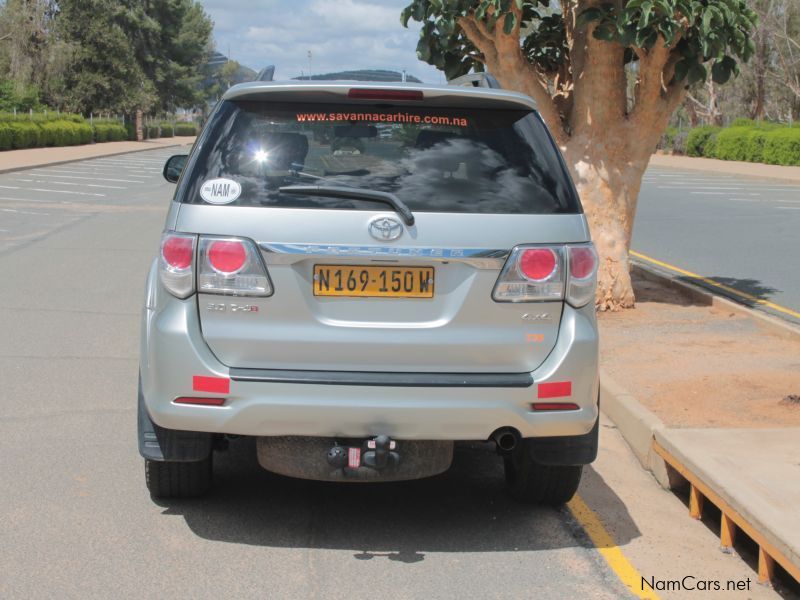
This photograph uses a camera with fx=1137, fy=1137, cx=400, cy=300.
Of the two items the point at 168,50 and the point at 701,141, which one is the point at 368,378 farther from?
the point at 168,50

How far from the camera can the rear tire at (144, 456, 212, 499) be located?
5016 millimetres

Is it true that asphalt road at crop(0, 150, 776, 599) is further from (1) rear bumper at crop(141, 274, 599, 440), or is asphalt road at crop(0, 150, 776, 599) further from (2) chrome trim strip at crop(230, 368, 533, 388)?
(2) chrome trim strip at crop(230, 368, 533, 388)

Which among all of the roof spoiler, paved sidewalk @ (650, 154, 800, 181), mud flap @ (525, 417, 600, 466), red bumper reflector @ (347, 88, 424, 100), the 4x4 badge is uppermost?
the roof spoiler

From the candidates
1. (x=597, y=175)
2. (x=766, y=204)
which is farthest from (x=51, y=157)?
(x=597, y=175)

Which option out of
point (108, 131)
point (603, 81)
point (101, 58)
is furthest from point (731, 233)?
point (101, 58)

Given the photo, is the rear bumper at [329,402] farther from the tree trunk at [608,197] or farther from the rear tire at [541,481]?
the tree trunk at [608,197]

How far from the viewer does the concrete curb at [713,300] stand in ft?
31.3

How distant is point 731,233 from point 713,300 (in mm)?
8483

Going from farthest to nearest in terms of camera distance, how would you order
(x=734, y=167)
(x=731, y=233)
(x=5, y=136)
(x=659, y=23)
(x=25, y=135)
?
(x=25, y=135) → (x=5, y=136) → (x=734, y=167) → (x=731, y=233) → (x=659, y=23)

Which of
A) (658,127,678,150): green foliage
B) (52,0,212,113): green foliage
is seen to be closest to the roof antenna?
(658,127,678,150): green foliage

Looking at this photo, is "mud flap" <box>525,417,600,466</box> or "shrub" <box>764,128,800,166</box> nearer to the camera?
"mud flap" <box>525,417,600,466</box>

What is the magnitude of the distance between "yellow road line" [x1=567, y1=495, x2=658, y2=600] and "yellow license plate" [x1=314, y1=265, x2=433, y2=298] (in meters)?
1.40

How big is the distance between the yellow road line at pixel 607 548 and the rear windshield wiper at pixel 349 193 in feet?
5.47

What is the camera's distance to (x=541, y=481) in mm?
5215
